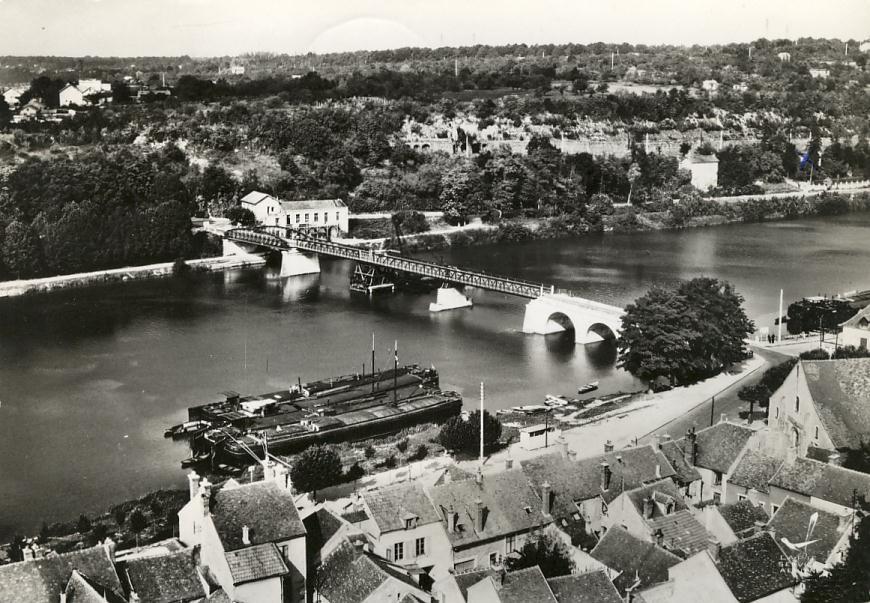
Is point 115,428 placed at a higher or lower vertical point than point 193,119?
lower

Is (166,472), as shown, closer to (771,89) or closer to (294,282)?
(294,282)

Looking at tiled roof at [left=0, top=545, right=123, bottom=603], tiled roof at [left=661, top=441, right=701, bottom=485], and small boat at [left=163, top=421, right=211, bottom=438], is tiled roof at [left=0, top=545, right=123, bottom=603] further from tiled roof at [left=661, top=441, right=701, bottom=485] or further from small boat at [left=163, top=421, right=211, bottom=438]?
small boat at [left=163, top=421, right=211, bottom=438]

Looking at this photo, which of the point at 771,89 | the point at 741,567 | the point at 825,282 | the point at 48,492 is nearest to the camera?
the point at 741,567

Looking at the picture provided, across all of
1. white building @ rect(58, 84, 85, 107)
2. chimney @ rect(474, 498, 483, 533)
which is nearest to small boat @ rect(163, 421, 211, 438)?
chimney @ rect(474, 498, 483, 533)

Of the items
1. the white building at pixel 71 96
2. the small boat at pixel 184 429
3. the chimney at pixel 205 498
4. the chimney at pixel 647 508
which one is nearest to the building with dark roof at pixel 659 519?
the chimney at pixel 647 508

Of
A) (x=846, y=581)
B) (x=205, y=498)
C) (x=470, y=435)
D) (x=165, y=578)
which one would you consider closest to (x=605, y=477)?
(x=846, y=581)

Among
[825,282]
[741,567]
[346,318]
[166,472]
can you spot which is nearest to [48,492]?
[166,472]

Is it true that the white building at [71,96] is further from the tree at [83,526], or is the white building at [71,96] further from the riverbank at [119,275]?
the tree at [83,526]

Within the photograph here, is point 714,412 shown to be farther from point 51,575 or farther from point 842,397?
point 51,575
